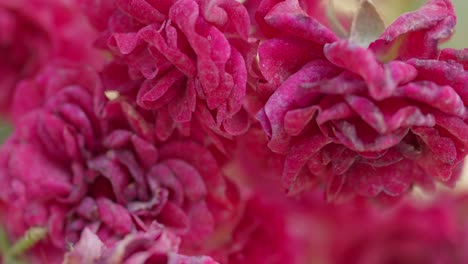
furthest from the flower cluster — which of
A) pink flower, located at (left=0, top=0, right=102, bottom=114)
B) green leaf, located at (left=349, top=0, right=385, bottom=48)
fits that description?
pink flower, located at (left=0, top=0, right=102, bottom=114)

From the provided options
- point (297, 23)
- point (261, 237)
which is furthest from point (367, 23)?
point (261, 237)

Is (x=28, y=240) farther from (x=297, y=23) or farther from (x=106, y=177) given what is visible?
(x=297, y=23)

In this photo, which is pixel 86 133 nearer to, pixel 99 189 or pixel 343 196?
pixel 99 189

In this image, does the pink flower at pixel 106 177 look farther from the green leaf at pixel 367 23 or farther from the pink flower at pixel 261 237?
the green leaf at pixel 367 23

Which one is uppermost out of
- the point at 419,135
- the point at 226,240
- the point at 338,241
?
the point at 419,135

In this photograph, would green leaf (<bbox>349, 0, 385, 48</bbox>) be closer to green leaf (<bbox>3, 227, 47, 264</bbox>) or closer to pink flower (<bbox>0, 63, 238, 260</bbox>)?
pink flower (<bbox>0, 63, 238, 260</bbox>)

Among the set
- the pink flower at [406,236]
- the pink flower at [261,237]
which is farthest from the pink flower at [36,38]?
the pink flower at [406,236]

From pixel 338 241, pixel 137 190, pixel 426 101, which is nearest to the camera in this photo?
pixel 426 101

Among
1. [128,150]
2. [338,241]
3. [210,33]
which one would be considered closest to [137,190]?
[128,150]
